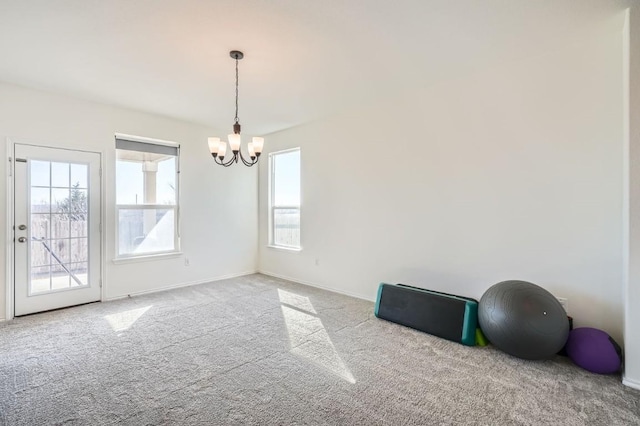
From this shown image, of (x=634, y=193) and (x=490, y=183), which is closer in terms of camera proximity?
(x=634, y=193)

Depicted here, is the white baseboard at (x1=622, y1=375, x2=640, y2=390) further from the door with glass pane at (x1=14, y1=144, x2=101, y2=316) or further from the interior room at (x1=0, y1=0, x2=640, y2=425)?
the door with glass pane at (x1=14, y1=144, x2=101, y2=316)

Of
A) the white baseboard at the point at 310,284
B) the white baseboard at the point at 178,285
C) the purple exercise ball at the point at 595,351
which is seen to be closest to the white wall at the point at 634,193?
the purple exercise ball at the point at 595,351

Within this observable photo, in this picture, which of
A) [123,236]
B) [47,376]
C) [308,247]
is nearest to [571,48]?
[308,247]

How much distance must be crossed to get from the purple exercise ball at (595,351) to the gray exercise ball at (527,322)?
114 mm

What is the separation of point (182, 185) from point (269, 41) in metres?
3.09

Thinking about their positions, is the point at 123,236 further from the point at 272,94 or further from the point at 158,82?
the point at 272,94

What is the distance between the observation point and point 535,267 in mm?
2938

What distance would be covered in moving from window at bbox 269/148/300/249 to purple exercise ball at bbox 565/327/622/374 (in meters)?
3.73

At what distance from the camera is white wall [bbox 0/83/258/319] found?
3555 mm

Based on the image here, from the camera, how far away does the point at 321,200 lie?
15.9 feet

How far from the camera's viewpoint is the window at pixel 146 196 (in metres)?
4.37

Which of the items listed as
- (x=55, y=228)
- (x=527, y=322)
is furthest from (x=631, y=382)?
(x=55, y=228)

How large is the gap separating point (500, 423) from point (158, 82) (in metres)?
4.19

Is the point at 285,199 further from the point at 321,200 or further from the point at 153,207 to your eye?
the point at 153,207
